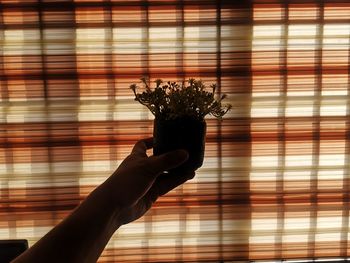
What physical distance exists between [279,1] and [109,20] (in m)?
0.76

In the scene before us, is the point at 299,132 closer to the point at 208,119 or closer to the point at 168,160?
the point at 208,119

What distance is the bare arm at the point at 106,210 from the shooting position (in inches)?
29.7

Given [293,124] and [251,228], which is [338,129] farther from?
[251,228]

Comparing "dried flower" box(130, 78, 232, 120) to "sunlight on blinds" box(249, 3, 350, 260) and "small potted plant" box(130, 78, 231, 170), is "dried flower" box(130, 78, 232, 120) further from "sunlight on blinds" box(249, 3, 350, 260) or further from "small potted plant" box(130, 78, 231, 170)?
"sunlight on blinds" box(249, 3, 350, 260)

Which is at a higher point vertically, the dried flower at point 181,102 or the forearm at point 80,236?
the dried flower at point 181,102

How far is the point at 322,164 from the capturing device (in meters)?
1.77

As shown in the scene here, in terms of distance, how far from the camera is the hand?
919 mm

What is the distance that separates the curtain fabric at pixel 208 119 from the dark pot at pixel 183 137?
26.4 inches

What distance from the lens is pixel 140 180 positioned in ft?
3.10

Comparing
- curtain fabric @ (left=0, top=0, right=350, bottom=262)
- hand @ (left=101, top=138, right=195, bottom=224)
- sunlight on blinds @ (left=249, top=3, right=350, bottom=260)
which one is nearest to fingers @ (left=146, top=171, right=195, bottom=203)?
hand @ (left=101, top=138, right=195, bottom=224)

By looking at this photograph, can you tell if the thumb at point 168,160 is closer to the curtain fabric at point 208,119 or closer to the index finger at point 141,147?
the index finger at point 141,147

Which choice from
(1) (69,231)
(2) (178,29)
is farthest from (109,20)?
Result: (1) (69,231)

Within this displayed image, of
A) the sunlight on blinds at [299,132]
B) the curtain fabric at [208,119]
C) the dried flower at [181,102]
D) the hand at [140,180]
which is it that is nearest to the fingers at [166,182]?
the hand at [140,180]

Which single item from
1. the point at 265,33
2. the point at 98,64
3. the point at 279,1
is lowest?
the point at 98,64
